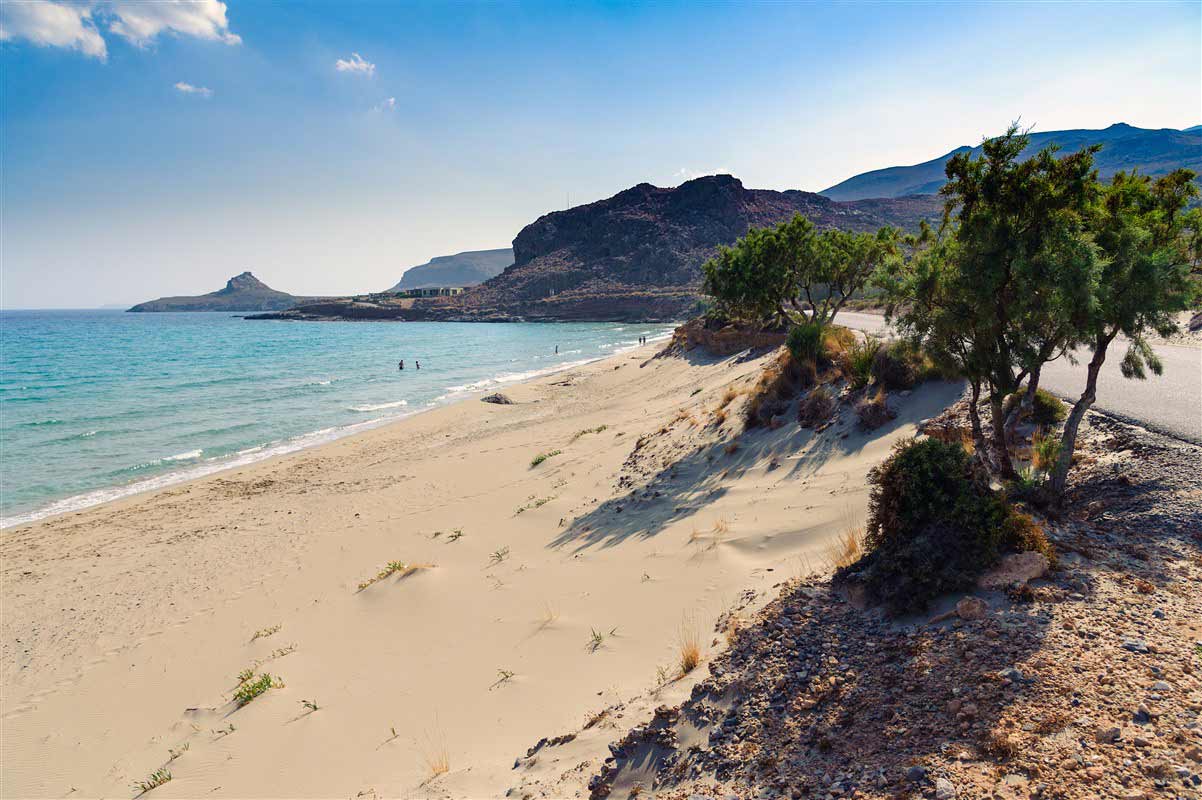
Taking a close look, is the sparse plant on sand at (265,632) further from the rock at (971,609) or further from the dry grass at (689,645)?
the rock at (971,609)

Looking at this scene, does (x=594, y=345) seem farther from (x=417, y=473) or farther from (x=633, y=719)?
(x=633, y=719)

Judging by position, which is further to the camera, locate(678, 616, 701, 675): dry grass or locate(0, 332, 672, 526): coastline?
locate(0, 332, 672, 526): coastline

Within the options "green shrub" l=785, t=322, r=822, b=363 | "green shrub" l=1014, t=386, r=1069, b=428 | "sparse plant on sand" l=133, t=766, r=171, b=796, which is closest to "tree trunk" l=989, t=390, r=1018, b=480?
"green shrub" l=1014, t=386, r=1069, b=428

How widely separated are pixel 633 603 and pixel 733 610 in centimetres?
159

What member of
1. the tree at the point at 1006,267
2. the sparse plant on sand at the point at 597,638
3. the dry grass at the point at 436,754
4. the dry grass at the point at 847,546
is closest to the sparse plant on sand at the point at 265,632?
the dry grass at the point at 436,754

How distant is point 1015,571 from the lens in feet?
15.8

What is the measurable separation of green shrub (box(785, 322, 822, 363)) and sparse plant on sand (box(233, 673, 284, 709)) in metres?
12.9

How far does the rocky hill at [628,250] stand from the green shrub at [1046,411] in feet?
347

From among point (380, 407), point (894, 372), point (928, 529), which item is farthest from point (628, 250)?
point (928, 529)

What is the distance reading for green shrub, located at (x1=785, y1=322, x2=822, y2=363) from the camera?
14680 millimetres

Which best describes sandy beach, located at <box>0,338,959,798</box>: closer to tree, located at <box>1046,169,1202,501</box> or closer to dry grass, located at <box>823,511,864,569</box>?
dry grass, located at <box>823,511,864,569</box>

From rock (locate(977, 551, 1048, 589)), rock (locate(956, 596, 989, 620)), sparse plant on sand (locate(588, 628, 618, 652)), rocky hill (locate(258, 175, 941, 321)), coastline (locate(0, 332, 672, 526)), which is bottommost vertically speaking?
coastline (locate(0, 332, 672, 526))

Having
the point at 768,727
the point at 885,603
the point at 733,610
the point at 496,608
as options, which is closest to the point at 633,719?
the point at 768,727

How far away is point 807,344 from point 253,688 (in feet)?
43.7
